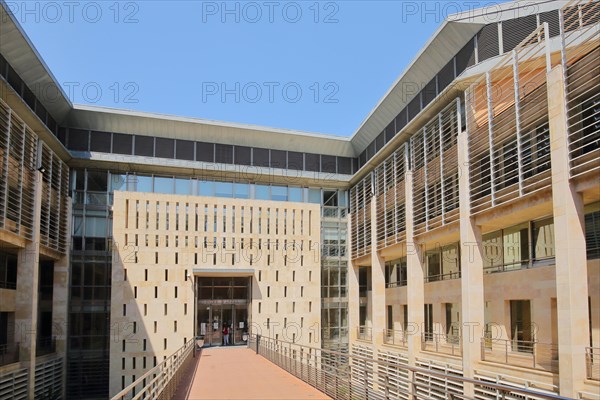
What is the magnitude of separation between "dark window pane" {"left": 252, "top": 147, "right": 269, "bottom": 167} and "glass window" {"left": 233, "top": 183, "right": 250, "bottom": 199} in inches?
60.7

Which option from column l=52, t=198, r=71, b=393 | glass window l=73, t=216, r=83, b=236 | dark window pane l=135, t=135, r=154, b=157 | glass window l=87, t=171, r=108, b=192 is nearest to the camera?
column l=52, t=198, r=71, b=393

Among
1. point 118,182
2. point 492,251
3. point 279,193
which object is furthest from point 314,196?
point 492,251

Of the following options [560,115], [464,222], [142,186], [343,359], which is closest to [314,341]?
[343,359]

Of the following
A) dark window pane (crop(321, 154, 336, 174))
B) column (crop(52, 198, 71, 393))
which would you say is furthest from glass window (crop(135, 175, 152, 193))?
dark window pane (crop(321, 154, 336, 174))

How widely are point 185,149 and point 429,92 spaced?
14513mm

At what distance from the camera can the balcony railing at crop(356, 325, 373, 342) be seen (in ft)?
107

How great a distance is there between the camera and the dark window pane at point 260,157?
33.4m

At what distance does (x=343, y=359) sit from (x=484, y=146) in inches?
731

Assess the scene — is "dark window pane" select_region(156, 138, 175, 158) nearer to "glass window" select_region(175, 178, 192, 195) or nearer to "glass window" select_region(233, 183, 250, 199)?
"glass window" select_region(175, 178, 192, 195)

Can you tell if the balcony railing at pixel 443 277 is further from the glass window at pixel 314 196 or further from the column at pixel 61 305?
the column at pixel 61 305

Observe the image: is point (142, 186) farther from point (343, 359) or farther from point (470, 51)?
point (470, 51)

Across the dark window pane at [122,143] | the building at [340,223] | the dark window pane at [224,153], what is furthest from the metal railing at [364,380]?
the dark window pane at [122,143]

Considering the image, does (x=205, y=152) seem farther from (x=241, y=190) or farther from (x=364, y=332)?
(x=364, y=332)

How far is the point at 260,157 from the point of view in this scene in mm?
33500
